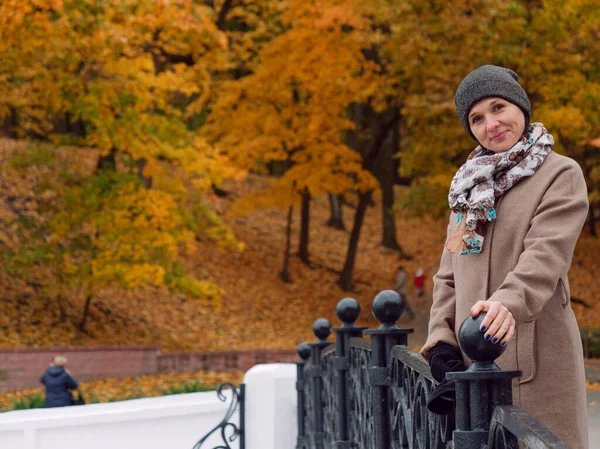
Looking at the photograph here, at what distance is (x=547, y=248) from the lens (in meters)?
2.67

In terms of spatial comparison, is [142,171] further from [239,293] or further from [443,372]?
[443,372]

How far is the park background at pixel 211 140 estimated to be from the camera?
→ 15656mm

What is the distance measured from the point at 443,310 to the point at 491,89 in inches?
29.4

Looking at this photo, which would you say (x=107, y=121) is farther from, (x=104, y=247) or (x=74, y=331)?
(x=74, y=331)

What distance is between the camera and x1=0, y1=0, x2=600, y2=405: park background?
15.7 meters

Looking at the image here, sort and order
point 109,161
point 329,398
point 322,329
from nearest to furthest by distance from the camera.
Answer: point 329,398, point 322,329, point 109,161

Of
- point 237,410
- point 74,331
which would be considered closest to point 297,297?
point 74,331

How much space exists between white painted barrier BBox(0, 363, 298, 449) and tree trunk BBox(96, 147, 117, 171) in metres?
9.95

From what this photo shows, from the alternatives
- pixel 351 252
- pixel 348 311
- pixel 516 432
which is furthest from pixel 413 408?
pixel 351 252

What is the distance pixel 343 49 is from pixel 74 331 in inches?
355

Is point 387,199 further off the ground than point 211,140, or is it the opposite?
point 211,140

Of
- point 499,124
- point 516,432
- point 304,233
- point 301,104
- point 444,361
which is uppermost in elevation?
point 301,104

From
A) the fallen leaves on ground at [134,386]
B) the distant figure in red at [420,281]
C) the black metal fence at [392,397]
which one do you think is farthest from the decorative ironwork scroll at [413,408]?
the distant figure in red at [420,281]

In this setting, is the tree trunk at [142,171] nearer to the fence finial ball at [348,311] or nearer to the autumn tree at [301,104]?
the autumn tree at [301,104]
